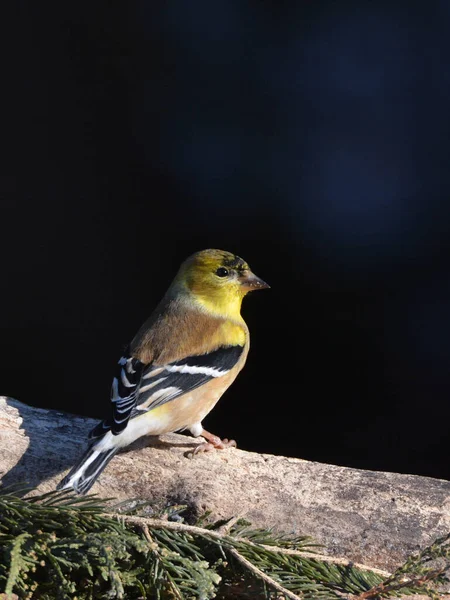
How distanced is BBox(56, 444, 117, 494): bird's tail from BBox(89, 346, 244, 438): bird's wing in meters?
0.07

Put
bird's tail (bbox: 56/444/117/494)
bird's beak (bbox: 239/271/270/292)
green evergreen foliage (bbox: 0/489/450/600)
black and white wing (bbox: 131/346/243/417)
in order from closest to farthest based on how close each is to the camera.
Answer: green evergreen foliage (bbox: 0/489/450/600), bird's tail (bbox: 56/444/117/494), black and white wing (bbox: 131/346/243/417), bird's beak (bbox: 239/271/270/292)

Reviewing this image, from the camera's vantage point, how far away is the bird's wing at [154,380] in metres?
2.32

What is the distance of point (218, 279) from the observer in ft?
9.75

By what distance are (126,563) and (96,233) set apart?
2.44 meters

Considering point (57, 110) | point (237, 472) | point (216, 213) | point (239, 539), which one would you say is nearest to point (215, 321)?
point (237, 472)

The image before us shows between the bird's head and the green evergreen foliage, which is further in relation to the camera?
the bird's head

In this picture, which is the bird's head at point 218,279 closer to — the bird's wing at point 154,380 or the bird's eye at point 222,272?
the bird's eye at point 222,272

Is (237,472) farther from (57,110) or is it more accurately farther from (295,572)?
(57,110)

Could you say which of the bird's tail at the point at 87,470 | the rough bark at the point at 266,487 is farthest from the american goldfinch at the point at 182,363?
the rough bark at the point at 266,487

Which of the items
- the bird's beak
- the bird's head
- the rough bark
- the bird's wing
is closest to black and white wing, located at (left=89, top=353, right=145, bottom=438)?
the bird's wing

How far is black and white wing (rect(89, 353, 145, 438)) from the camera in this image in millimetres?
2229

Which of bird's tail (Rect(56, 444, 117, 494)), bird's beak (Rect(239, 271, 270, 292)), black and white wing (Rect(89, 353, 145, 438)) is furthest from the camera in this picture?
bird's beak (Rect(239, 271, 270, 292))

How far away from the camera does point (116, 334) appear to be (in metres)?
3.77

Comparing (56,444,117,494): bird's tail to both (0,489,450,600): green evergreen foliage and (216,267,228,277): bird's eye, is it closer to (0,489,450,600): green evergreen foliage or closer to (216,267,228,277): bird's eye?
(0,489,450,600): green evergreen foliage
